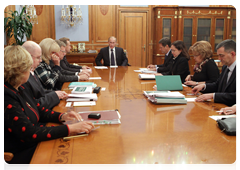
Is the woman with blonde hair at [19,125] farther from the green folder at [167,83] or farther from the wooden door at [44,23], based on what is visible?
the wooden door at [44,23]

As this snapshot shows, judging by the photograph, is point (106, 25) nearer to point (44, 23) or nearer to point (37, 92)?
point (44, 23)

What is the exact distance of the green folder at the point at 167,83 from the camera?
282cm

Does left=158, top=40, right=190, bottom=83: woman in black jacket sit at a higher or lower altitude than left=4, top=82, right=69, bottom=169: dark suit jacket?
higher

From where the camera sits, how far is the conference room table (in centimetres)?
118

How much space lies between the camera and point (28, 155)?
5.16 feet

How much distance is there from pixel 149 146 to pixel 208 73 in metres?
2.59

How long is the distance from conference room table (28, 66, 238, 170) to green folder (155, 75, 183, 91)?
736mm

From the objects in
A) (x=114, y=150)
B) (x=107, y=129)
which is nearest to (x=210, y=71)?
(x=107, y=129)

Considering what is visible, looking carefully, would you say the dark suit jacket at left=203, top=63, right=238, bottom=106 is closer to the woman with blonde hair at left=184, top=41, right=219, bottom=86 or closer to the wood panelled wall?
the woman with blonde hair at left=184, top=41, right=219, bottom=86

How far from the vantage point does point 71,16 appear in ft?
26.9

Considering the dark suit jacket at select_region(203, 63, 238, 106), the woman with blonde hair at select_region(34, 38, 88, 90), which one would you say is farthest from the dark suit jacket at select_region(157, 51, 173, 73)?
the woman with blonde hair at select_region(34, 38, 88, 90)

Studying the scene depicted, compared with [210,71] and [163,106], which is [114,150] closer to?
[163,106]

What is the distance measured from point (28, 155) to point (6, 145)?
15 cm
